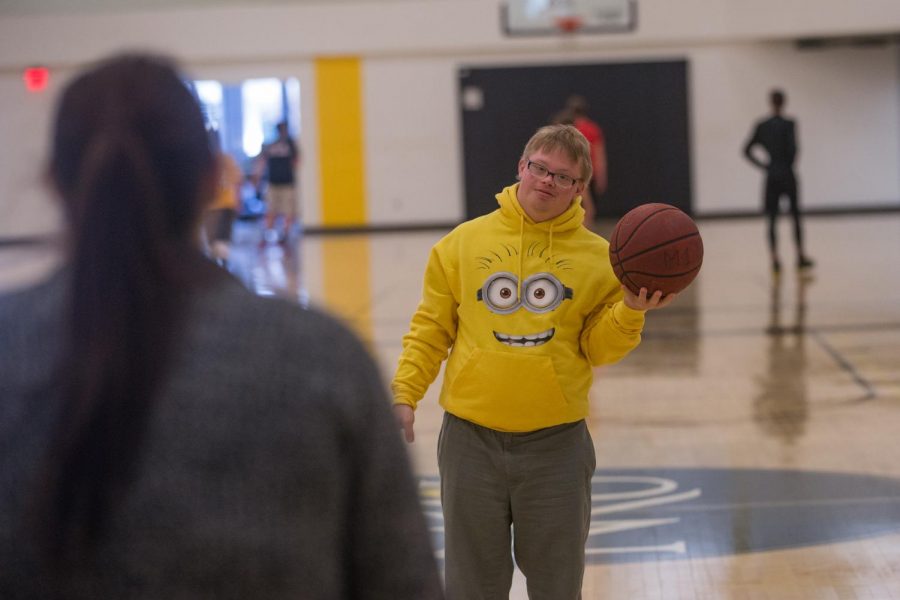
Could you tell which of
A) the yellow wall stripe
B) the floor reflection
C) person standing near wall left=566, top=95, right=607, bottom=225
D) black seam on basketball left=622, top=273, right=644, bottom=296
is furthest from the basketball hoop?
black seam on basketball left=622, top=273, right=644, bottom=296

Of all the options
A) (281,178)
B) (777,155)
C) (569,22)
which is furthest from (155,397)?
(569,22)

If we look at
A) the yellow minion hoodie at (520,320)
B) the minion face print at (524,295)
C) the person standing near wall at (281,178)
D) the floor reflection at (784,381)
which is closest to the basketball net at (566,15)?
the person standing near wall at (281,178)

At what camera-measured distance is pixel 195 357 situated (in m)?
1.20

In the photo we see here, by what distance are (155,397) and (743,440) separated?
15.3ft

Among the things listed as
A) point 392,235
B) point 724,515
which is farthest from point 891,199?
point 724,515

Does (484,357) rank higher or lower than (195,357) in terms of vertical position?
lower

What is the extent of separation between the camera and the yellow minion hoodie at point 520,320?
109 inches

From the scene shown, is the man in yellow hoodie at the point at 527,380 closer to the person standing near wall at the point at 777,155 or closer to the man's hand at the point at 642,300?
the man's hand at the point at 642,300

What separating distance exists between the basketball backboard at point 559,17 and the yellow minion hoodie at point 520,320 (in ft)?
51.7

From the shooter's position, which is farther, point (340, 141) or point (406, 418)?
point (340, 141)

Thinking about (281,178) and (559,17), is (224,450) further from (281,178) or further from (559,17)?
(559,17)

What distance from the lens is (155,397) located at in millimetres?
1187

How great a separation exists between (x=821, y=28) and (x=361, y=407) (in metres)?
18.4

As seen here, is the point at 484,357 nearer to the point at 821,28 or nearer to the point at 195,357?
the point at 195,357
